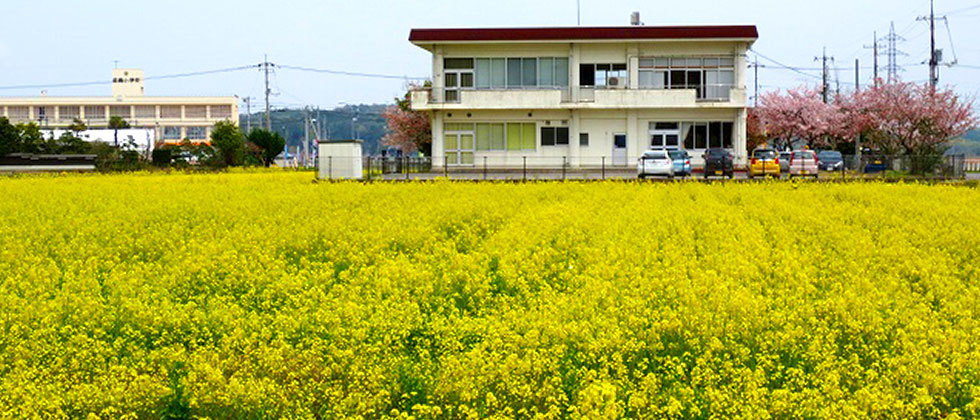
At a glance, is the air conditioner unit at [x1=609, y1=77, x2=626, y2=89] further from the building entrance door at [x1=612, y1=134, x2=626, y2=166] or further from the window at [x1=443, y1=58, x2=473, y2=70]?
the window at [x1=443, y1=58, x2=473, y2=70]

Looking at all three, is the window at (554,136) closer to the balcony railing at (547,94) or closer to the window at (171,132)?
the balcony railing at (547,94)

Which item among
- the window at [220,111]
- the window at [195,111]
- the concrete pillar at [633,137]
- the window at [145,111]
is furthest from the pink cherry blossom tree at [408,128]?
the window at [145,111]

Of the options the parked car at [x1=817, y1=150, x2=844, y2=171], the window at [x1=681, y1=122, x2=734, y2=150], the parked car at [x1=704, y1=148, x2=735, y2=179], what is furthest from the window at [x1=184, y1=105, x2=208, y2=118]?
the parked car at [x1=704, y1=148, x2=735, y2=179]

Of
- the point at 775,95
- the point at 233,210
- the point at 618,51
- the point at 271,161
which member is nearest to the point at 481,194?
the point at 233,210

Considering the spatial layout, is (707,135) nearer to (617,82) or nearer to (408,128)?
(617,82)

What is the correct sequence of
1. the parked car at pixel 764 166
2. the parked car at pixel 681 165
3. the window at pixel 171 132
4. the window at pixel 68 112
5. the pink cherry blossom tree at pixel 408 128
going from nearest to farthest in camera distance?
the parked car at pixel 681 165 < the parked car at pixel 764 166 < the pink cherry blossom tree at pixel 408 128 < the window at pixel 68 112 < the window at pixel 171 132

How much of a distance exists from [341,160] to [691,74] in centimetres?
1686

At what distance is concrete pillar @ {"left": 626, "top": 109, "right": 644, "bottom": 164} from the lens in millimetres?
45188

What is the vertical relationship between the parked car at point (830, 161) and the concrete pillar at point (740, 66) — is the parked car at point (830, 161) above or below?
below

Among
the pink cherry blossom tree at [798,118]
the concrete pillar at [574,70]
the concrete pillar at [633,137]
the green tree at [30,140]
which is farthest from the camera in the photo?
the pink cherry blossom tree at [798,118]

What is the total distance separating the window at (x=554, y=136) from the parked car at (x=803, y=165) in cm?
991

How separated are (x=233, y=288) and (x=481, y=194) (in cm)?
1440

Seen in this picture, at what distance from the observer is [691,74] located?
45156 millimetres

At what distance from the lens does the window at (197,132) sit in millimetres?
128750
